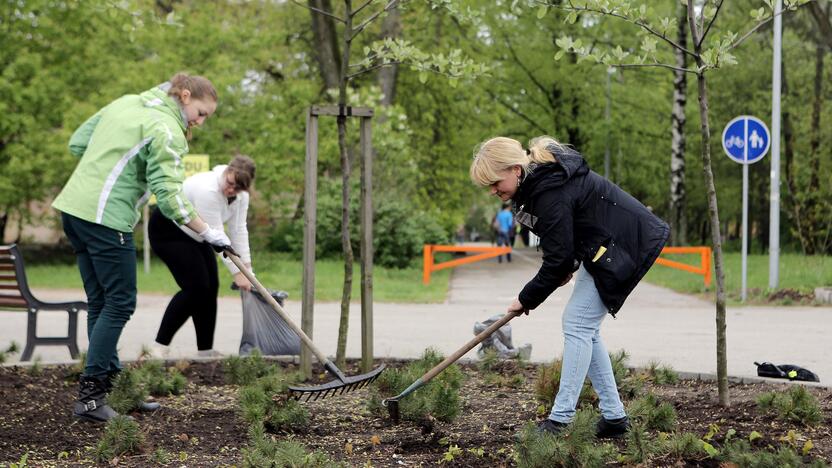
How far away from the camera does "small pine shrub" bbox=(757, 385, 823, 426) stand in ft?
15.3

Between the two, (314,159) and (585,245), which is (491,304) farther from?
(585,245)

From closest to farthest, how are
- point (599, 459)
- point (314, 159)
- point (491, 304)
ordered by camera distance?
point (599, 459), point (314, 159), point (491, 304)

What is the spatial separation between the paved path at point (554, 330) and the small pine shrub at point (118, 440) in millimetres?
2930

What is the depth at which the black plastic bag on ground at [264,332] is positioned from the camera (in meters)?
6.77

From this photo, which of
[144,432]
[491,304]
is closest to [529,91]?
[491,304]

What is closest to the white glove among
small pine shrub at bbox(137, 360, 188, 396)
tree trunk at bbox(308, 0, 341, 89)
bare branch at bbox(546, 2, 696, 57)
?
small pine shrub at bbox(137, 360, 188, 396)

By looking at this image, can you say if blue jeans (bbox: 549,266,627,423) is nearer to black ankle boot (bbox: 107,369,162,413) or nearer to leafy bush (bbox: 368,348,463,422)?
leafy bush (bbox: 368,348,463,422)

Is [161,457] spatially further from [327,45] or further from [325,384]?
[327,45]

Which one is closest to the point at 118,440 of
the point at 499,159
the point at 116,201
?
the point at 116,201

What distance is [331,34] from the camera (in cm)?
2239

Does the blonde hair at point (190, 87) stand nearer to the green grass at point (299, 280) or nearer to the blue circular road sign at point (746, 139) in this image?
the green grass at point (299, 280)

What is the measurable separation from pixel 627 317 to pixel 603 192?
7.29 m

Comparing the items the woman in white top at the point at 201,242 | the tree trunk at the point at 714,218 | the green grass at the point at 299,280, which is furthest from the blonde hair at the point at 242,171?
the green grass at the point at 299,280

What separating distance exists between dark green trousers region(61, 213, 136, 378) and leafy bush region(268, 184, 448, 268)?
43.9 feet
